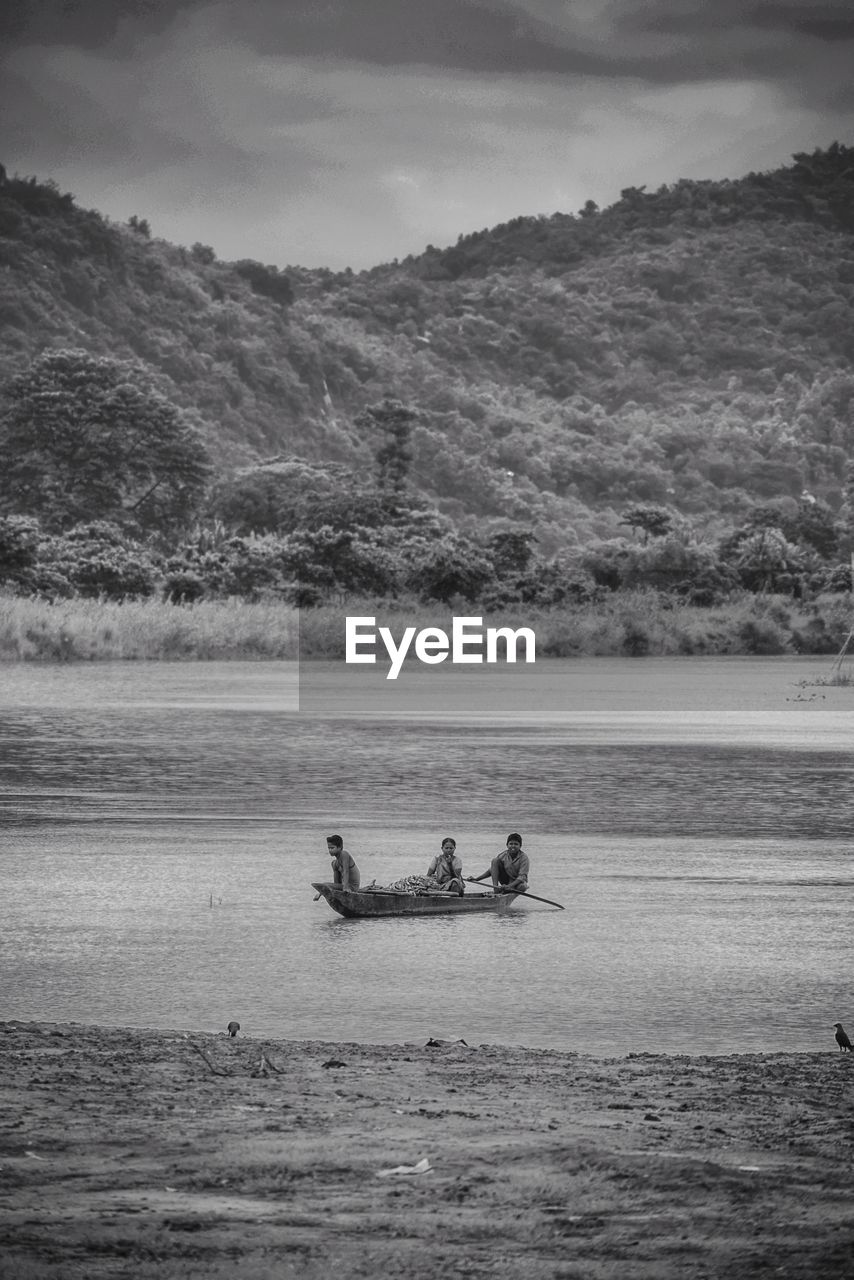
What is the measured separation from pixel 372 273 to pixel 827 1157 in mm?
158207

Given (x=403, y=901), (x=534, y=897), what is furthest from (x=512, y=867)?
(x=403, y=901)

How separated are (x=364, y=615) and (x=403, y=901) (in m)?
52.5

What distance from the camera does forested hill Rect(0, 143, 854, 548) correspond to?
119 m

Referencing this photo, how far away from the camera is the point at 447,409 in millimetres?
129750

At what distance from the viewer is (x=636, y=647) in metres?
65.9

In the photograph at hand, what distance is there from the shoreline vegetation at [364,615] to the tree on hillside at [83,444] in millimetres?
25257

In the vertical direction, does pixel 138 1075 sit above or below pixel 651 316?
below

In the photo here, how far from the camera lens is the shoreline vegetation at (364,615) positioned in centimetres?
5453

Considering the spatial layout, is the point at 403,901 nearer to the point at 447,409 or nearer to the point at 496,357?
the point at 447,409

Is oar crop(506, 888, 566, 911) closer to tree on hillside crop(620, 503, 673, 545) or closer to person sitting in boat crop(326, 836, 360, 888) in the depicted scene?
person sitting in boat crop(326, 836, 360, 888)

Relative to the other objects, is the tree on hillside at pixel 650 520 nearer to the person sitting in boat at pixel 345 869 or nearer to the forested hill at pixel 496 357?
the forested hill at pixel 496 357

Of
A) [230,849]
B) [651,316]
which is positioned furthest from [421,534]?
[651,316]

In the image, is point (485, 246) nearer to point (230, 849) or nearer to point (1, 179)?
point (1, 179)

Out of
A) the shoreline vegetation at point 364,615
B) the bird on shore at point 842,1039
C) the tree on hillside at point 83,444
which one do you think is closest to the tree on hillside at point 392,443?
the tree on hillside at point 83,444
